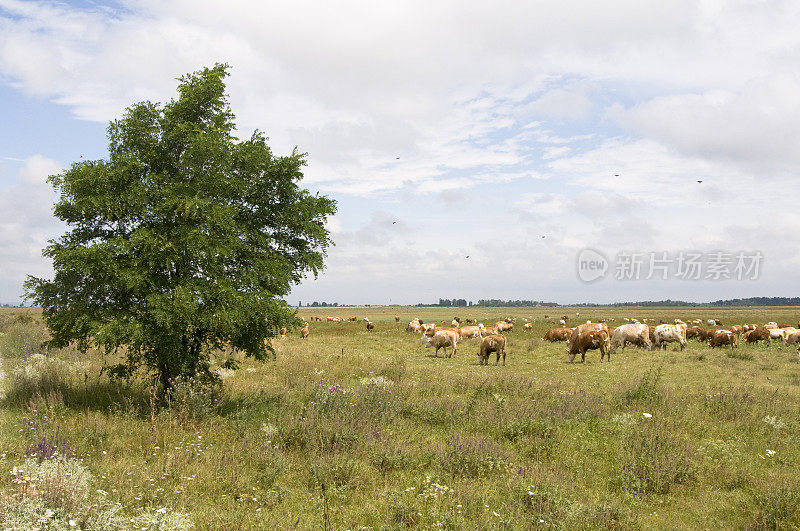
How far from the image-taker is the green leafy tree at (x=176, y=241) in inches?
374

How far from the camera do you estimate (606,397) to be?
42.5 ft

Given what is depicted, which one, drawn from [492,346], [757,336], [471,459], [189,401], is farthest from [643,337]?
[189,401]

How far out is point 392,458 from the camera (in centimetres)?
753

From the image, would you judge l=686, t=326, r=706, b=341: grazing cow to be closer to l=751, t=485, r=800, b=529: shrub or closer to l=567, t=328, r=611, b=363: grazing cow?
l=567, t=328, r=611, b=363: grazing cow

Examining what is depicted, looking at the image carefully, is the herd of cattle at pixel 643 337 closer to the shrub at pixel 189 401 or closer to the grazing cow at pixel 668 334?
the grazing cow at pixel 668 334

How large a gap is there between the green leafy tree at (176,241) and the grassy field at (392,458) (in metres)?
1.54

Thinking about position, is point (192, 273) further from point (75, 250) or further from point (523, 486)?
point (523, 486)

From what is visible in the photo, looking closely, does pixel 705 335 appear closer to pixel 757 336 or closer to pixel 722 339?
pixel 722 339

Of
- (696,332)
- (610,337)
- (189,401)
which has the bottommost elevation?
(696,332)

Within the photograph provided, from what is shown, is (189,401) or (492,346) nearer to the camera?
(189,401)

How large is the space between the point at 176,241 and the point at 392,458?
678 centimetres

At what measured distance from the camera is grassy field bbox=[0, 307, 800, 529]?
227 inches

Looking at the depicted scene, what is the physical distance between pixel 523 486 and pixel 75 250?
→ 9903 mm

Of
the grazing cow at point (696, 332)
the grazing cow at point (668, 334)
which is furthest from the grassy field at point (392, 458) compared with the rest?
the grazing cow at point (696, 332)
